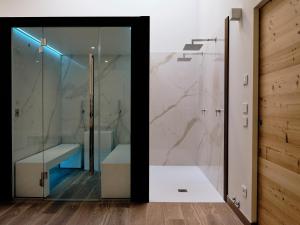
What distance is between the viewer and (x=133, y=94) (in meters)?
3.15

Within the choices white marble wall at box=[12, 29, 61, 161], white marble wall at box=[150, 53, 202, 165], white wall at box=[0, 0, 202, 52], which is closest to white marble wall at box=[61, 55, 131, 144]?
white marble wall at box=[12, 29, 61, 161]

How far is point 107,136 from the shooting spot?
129 inches

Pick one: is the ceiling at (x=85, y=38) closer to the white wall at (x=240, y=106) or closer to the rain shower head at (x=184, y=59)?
the white wall at (x=240, y=106)

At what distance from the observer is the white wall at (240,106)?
245cm

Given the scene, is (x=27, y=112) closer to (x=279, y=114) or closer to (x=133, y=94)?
(x=133, y=94)

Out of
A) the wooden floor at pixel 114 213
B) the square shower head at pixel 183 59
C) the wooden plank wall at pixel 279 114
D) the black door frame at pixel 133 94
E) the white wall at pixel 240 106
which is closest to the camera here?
the wooden plank wall at pixel 279 114

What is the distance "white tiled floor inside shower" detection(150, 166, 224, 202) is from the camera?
332 centimetres

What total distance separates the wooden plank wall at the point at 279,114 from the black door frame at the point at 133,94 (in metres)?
1.22

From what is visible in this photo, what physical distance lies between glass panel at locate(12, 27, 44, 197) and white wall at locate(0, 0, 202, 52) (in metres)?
2.10

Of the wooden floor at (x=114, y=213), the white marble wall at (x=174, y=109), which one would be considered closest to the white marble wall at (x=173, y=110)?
the white marble wall at (x=174, y=109)

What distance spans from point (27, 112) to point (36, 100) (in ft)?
0.56

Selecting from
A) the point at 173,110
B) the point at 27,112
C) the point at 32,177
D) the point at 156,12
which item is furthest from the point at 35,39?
the point at 173,110

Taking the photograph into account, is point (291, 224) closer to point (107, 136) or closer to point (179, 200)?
point (179, 200)

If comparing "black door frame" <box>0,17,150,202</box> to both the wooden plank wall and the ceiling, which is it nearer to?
the ceiling
